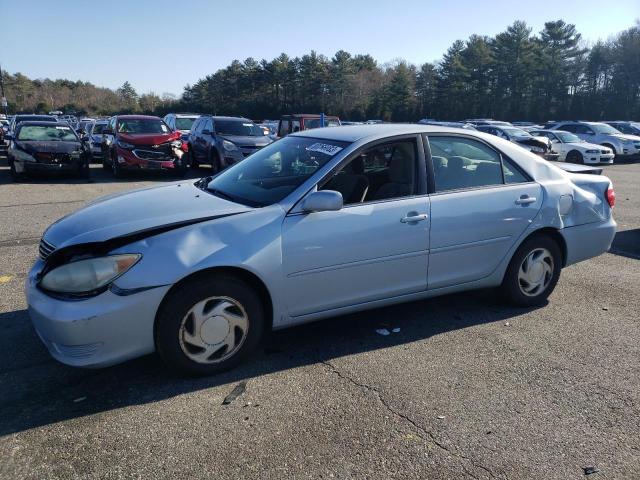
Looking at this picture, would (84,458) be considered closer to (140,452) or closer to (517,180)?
(140,452)

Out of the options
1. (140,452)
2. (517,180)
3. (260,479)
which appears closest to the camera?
(260,479)

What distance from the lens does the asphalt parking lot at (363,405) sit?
8.51 feet

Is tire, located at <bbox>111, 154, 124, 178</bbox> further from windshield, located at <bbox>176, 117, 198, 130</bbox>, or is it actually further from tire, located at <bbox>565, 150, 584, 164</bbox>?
tire, located at <bbox>565, 150, 584, 164</bbox>

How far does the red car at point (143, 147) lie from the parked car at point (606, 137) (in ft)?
61.1

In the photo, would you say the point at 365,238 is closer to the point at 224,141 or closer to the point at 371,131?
the point at 371,131

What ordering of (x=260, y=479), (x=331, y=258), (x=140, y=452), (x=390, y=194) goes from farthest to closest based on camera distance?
(x=390, y=194)
(x=331, y=258)
(x=140, y=452)
(x=260, y=479)

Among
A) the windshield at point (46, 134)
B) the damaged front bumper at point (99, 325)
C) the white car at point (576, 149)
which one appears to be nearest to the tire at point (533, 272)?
the damaged front bumper at point (99, 325)

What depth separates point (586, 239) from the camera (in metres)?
4.84

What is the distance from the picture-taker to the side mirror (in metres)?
3.48

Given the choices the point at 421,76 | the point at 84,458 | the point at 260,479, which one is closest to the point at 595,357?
the point at 260,479

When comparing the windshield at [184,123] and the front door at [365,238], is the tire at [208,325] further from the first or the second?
the windshield at [184,123]

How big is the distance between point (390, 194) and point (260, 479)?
230 cm

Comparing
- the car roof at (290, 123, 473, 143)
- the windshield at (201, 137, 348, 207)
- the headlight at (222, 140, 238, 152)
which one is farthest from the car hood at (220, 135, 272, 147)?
the car roof at (290, 123, 473, 143)

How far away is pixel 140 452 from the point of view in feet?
8.71
